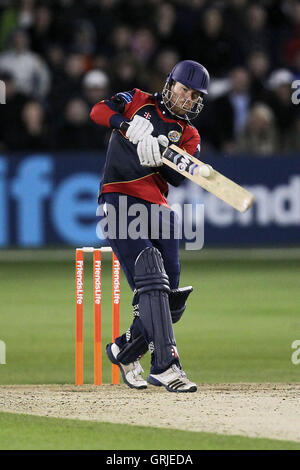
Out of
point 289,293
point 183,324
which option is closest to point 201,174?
point 183,324

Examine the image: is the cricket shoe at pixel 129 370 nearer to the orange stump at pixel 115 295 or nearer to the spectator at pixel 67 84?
the orange stump at pixel 115 295

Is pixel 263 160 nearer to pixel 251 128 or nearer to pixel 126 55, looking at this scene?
pixel 251 128

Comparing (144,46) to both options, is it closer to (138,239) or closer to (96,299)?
(96,299)

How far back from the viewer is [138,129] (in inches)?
303

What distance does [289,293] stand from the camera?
1408 cm

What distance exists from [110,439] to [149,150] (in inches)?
74.5

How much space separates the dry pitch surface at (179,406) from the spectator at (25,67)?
911cm

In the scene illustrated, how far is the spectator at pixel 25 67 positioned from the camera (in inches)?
679

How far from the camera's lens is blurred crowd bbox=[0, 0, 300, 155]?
56.0ft

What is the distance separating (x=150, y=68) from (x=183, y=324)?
6471 millimetres

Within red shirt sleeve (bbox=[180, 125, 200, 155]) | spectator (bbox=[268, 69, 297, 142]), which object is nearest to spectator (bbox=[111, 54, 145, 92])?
spectator (bbox=[268, 69, 297, 142])

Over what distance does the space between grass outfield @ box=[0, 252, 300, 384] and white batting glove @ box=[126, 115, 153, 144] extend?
244 centimetres

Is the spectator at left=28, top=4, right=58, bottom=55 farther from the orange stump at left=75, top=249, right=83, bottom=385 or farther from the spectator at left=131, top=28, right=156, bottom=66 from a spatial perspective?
the orange stump at left=75, top=249, right=83, bottom=385

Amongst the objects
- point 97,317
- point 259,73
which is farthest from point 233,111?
point 97,317
